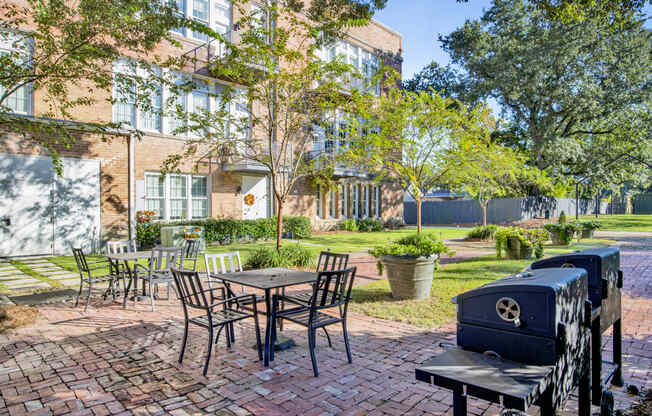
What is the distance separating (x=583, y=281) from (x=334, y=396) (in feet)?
7.10

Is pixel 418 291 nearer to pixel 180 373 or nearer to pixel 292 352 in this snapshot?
pixel 292 352

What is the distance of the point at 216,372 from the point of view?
402 centimetres

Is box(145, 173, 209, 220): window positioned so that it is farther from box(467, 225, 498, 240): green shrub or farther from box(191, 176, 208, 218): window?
box(467, 225, 498, 240): green shrub

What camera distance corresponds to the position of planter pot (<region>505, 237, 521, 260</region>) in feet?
38.0

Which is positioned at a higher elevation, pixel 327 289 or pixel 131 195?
→ pixel 131 195

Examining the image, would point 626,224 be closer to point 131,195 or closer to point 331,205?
point 331,205

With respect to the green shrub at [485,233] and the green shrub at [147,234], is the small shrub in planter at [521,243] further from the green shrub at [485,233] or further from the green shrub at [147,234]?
the green shrub at [147,234]

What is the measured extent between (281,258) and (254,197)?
9050mm

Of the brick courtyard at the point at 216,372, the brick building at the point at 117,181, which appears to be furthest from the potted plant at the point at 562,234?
the brick courtyard at the point at 216,372

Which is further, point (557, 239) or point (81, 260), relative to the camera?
point (557, 239)

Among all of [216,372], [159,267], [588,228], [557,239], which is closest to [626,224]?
[588,228]

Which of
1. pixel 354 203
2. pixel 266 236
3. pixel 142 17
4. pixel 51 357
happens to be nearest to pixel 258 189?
pixel 266 236

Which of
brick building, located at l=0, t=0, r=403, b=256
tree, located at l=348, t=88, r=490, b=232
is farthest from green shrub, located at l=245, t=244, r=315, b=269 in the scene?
tree, located at l=348, t=88, r=490, b=232

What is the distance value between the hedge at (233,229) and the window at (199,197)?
34.3 inches
